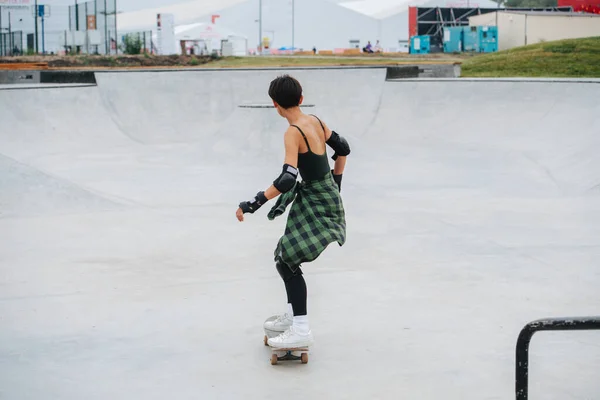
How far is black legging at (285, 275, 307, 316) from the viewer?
178 inches

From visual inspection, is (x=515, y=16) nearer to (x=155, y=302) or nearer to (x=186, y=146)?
(x=186, y=146)

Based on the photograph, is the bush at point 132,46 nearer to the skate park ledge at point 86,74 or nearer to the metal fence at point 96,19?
the metal fence at point 96,19

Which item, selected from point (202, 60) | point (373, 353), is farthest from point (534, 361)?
point (202, 60)

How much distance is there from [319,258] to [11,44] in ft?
91.4

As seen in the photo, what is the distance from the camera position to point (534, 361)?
453 centimetres

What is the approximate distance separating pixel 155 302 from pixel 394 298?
166cm

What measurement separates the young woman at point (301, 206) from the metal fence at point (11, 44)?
2885cm

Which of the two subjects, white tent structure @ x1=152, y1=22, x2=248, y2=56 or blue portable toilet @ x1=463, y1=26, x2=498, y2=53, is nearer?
blue portable toilet @ x1=463, y1=26, x2=498, y2=53

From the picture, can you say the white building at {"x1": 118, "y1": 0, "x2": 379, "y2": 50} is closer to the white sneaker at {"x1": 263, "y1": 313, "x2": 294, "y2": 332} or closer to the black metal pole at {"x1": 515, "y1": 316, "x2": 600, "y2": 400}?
A: the white sneaker at {"x1": 263, "y1": 313, "x2": 294, "y2": 332}

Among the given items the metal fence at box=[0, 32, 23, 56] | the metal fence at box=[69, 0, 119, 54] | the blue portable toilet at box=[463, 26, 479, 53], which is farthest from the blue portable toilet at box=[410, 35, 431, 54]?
the metal fence at box=[0, 32, 23, 56]

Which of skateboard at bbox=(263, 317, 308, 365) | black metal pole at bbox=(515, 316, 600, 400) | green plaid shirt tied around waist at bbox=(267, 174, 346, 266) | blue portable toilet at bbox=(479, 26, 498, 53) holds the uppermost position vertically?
blue portable toilet at bbox=(479, 26, 498, 53)

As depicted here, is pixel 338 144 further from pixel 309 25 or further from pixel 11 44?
pixel 309 25

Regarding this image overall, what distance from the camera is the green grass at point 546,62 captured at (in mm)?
21109

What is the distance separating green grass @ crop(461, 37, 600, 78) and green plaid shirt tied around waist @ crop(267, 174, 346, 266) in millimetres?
17387
